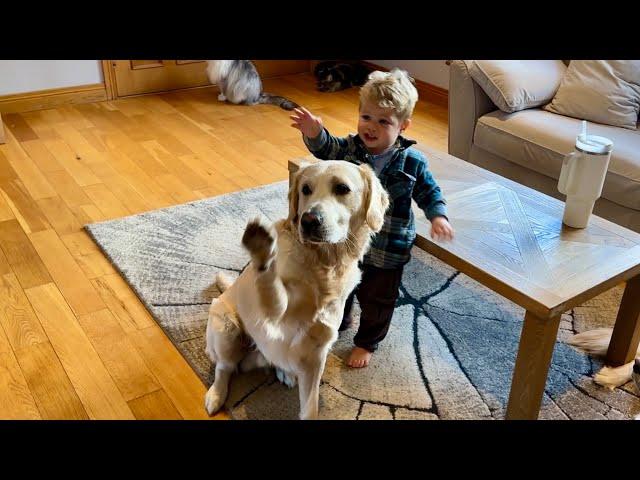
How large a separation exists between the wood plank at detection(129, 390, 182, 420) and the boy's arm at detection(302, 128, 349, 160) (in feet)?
2.78

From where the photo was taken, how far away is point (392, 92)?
1.61 m

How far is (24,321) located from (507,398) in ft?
5.18

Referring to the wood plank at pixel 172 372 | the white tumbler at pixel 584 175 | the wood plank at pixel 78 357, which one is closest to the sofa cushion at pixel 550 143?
the white tumbler at pixel 584 175

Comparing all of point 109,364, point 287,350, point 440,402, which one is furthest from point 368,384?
point 109,364

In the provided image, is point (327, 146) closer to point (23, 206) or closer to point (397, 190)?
point (397, 190)

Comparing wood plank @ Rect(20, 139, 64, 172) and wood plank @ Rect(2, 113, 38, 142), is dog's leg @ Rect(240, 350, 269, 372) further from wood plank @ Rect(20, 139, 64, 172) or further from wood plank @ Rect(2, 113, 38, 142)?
wood plank @ Rect(2, 113, 38, 142)

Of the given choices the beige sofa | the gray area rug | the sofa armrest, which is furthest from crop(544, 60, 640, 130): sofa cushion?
the gray area rug

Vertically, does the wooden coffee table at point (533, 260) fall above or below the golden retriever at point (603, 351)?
above

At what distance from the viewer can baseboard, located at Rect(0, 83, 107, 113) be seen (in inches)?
149

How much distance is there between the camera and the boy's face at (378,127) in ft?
5.36

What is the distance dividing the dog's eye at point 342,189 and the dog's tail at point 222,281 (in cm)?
81

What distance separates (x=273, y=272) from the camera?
131cm

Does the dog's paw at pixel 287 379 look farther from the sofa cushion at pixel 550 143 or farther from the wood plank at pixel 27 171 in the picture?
the wood plank at pixel 27 171
